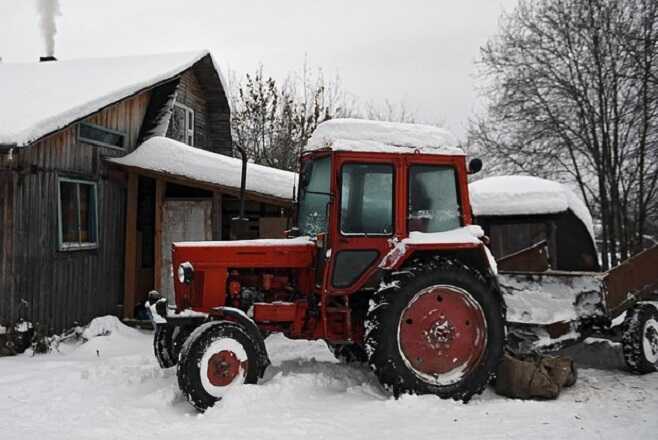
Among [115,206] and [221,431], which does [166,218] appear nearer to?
[115,206]

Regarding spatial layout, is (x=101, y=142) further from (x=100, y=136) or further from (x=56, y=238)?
(x=56, y=238)

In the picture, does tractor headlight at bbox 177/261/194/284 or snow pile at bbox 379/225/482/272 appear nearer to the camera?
snow pile at bbox 379/225/482/272

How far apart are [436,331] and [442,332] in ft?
0.18

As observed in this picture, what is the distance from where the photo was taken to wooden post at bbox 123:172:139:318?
904 centimetres

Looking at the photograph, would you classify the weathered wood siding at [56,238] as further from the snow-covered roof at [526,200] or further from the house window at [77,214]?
the snow-covered roof at [526,200]

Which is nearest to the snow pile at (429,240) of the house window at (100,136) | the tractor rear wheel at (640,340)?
the tractor rear wheel at (640,340)

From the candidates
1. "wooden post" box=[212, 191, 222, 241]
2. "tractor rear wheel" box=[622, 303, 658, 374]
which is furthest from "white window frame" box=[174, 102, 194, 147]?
"tractor rear wheel" box=[622, 303, 658, 374]

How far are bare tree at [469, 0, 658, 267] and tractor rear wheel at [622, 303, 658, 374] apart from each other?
9.42 metres

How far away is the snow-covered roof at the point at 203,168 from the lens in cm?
881

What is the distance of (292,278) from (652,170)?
506 inches

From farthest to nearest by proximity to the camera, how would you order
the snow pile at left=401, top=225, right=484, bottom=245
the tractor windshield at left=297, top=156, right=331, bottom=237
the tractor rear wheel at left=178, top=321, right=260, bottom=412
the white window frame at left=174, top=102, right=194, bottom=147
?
1. the white window frame at left=174, top=102, right=194, bottom=147
2. the tractor windshield at left=297, top=156, right=331, bottom=237
3. the snow pile at left=401, top=225, right=484, bottom=245
4. the tractor rear wheel at left=178, top=321, right=260, bottom=412

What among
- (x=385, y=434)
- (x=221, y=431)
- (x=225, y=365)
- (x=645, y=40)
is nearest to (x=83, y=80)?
(x=225, y=365)

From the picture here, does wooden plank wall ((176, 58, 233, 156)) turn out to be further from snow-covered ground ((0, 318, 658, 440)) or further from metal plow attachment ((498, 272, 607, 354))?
metal plow attachment ((498, 272, 607, 354))

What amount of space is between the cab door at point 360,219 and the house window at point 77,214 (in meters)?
4.72
